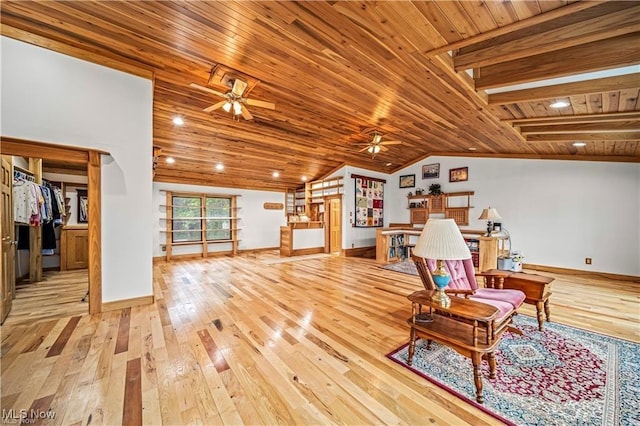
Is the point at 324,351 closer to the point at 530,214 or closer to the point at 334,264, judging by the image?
the point at 334,264

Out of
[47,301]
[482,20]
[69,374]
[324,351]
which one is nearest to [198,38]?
[482,20]

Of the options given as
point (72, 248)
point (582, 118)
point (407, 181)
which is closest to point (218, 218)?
point (72, 248)

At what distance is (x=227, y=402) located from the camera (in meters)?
1.70

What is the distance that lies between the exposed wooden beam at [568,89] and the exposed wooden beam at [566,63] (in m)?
0.47

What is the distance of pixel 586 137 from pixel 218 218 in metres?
9.24

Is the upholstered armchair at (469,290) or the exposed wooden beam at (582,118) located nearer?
the upholstered armchair at (469,290)

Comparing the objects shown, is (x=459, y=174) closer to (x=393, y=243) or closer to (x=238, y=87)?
(x=393, y=243)

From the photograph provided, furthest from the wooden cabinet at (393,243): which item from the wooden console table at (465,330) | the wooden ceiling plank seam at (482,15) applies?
the wooden ceiling plank seam at (482,15)

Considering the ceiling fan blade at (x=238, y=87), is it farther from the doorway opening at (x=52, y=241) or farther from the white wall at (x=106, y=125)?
the doorway opening at (x=52, y=241)

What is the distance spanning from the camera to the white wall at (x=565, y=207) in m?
5.07

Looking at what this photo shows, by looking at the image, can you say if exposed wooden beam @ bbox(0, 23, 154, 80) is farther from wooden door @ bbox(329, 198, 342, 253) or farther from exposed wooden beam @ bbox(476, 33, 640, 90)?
wooden door @ bbox(329, 198, 342, 253)

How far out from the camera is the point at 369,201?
8555 mm

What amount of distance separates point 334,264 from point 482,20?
568 cm

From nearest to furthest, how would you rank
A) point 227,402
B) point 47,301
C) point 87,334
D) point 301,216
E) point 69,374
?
1. point 227,402
2. point 69,374
3. point 87,334
4. point 47,301
5. point 301,216
